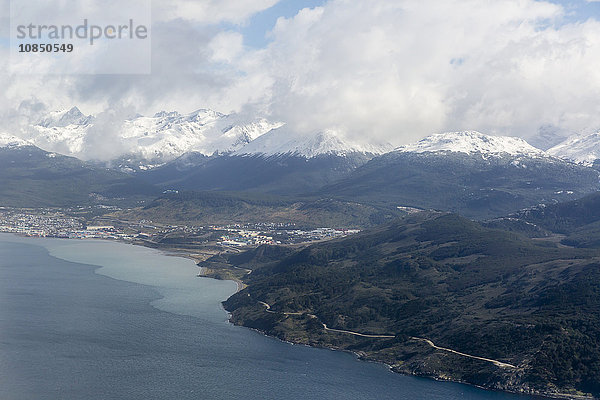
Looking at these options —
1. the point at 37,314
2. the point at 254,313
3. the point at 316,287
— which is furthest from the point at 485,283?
A: the point at 37,314

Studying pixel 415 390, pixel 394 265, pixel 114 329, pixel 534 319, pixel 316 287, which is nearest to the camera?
pixel 415 390

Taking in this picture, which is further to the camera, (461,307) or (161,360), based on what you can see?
(461,307)

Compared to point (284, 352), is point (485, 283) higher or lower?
higher

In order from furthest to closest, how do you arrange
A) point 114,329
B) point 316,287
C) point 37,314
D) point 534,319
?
point 316,287 < point 37,314 < point 114,329 < point 534,319

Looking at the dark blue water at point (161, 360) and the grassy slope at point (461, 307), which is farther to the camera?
Answer: the grassy slope at point (461, 307)

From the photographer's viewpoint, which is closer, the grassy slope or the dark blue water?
the dark blue water

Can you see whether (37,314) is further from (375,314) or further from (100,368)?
(375,314)

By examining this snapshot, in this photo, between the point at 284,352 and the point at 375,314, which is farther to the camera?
the point at 375,314

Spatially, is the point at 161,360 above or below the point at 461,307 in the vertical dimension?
below
